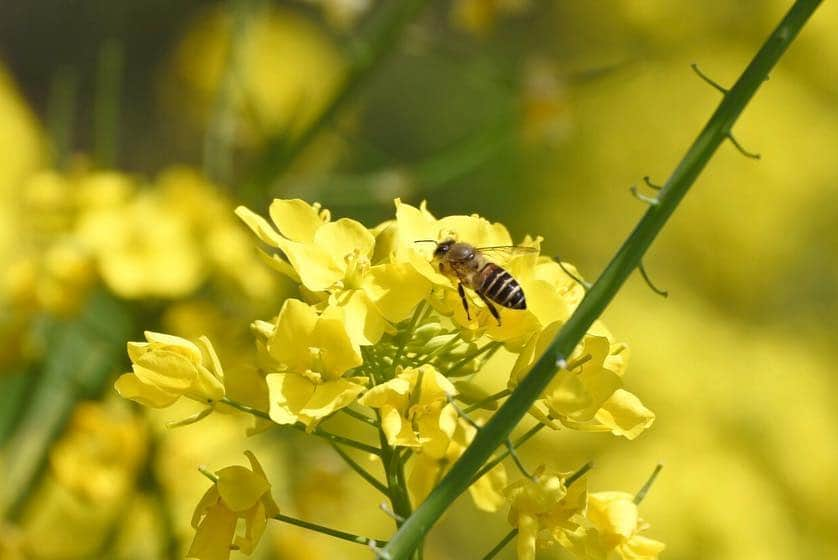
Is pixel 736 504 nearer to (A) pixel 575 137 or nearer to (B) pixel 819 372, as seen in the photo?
(B) pixel 819 372

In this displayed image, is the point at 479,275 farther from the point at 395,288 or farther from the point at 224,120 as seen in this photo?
→ the point at 224,120

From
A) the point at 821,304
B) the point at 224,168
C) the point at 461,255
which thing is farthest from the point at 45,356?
the point at 821,304

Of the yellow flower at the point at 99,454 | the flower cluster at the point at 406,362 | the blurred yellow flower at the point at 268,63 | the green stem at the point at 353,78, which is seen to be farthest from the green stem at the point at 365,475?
the blurred yellow flower at the point at 268,63

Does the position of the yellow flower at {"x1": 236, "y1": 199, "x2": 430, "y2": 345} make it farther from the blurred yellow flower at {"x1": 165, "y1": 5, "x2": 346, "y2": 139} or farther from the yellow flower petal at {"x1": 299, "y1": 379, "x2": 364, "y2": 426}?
the blurred yellow flower at {"x1": 165, "y1": 5, "x2": 346, "y2": 139}

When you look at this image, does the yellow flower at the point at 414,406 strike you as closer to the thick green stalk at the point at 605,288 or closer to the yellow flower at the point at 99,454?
the thick green stalk at the point at 605,288

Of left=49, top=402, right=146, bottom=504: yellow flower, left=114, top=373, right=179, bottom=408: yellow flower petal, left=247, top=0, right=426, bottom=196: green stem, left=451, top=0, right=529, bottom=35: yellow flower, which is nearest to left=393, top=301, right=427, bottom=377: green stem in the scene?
left=114, top=373, right=179, bottom=408: yellow flower petal
